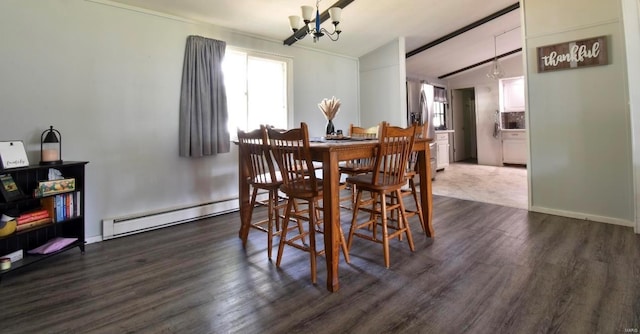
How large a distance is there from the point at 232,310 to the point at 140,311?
1.70 feet

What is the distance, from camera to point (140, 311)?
1715 mm

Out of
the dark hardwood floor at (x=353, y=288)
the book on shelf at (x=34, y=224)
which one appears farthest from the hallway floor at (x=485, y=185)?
the book on shelf at (x=34, y=224)

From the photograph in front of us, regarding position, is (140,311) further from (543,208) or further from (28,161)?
(543,208)

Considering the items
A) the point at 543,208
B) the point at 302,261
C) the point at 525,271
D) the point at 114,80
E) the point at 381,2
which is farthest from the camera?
the point at 381,2

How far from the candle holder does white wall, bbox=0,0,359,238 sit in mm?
52

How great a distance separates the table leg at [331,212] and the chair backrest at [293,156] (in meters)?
0.13

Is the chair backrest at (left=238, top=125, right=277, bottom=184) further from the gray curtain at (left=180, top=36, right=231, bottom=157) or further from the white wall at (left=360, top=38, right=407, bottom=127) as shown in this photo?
the white wall at (left=360, top=38, right=407, bottom=127)

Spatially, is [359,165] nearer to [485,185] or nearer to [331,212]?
[331,212]

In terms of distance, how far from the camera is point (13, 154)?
7.48 feet

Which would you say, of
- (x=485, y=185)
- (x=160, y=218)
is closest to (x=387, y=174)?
(x=160, y=218)

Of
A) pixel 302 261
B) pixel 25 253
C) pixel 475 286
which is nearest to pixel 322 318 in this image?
pixel 302 261

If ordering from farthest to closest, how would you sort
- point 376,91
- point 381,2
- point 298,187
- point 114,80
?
point 376,91, point 381,2, point 114,80, point 298,187

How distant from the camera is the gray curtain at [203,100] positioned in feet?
11.1

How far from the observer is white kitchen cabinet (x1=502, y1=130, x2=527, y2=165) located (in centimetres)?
734
